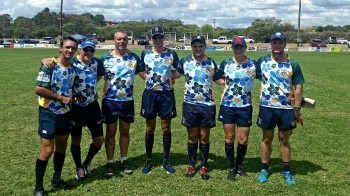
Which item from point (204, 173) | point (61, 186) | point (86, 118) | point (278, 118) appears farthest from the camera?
point (204, 173)

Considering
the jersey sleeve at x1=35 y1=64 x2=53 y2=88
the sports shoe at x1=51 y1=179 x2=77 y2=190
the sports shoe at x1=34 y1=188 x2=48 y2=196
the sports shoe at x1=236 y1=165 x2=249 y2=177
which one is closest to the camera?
the jersey sleeve at x1=35 y1=64 x2=53 y2=88

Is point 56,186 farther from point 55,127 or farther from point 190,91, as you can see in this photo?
point 190,91

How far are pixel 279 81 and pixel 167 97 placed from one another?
5.51 feet

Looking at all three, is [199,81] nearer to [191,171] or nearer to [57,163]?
[191,171]

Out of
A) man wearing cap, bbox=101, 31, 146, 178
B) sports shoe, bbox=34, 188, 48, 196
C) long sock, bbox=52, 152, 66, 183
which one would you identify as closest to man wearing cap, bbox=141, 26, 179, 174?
man wearing cap, bbox=101, 31, 146, 178

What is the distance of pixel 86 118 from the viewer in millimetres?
5215

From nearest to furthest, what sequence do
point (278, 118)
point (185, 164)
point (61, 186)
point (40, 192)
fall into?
point (40, 192)
point (61, 186)
point (278, 118)
point (185, 164)

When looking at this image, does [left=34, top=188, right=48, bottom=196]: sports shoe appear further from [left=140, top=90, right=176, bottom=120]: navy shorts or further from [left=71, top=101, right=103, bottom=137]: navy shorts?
[left=140, top=90, right=176, bottom=120]: navy shorts

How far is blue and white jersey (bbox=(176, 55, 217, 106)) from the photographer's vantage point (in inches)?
214

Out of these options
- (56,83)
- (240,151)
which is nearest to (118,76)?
(56,83)

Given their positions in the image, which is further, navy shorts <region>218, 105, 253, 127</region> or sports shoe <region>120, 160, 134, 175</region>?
sports shoe <region>120, 160, 134, 175</region>

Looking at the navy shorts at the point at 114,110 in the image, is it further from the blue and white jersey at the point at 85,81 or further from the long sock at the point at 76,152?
the long sock at the point at 76,152

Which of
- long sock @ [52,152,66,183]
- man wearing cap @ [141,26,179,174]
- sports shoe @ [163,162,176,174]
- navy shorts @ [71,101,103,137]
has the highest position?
man wearing cap @ [141,26,179,174]

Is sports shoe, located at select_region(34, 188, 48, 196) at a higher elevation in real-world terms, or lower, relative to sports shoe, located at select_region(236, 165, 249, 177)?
lower
